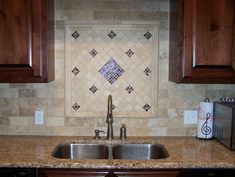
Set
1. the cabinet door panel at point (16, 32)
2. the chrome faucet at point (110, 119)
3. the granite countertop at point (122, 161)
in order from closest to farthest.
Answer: the granite countertop at point (122, 161) → the cabinet door panel at point (16, 32) → the chrome faucet at point (110, 119)

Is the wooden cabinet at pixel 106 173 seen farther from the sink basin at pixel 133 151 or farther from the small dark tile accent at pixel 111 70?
the small dark tile accent at pixel 111 70

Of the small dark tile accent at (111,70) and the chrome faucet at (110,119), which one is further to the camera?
the small dark tile accent at (111,70)

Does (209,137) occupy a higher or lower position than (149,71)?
lower

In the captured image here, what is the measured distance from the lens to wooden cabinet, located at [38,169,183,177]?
1.70 m

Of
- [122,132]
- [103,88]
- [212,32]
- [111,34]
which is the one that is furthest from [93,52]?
[212,32]

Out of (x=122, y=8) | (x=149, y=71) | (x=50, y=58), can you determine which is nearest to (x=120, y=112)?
(x=149, y=71)

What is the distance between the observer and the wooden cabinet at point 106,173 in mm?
1704

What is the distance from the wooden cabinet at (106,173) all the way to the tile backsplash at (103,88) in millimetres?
640

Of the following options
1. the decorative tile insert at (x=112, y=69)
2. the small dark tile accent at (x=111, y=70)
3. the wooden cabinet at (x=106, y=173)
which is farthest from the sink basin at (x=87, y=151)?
the small dark tile accent at (x=111, y=70)

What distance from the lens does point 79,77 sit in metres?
2.30

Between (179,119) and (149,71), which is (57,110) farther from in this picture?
(179,119)

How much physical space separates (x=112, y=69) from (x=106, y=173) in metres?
0.92

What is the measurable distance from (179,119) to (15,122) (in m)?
1.40

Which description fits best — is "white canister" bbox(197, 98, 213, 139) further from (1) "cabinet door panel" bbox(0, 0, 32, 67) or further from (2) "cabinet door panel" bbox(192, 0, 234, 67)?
(1) "cabinet door panel" bbox(0, 0, 32, 67)
